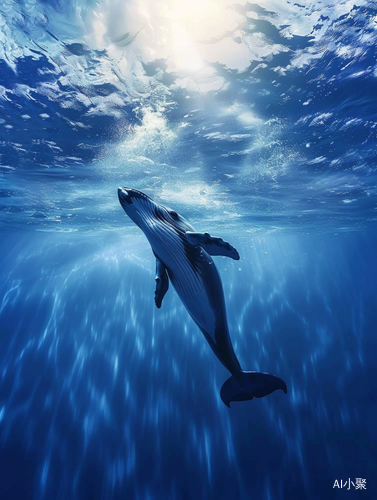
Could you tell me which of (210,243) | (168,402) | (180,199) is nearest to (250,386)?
(210,243)

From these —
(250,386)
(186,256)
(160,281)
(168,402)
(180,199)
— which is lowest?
(168,402)

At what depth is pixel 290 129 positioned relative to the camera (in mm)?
8758

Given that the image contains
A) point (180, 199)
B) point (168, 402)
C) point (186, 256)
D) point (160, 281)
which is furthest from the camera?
point (180, 199)

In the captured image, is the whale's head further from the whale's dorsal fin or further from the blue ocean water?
the blue ocean water

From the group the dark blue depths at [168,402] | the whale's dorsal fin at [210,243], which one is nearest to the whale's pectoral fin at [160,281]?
the whale's dorsal fin at [210,243]

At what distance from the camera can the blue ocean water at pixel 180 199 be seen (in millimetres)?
5305

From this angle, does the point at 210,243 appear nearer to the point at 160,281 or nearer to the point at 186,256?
the point at 186,256

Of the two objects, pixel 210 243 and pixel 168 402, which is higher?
pixel 210 243

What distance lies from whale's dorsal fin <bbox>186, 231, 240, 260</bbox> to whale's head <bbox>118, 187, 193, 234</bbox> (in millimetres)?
246

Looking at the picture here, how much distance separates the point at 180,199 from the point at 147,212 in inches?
541

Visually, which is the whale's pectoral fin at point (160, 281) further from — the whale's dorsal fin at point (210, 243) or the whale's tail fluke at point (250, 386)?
the whale's tail fluke at point (250, 386)

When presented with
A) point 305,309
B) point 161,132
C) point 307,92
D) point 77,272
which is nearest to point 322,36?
point 307,92

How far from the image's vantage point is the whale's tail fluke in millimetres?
3848

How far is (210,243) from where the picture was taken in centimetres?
249
